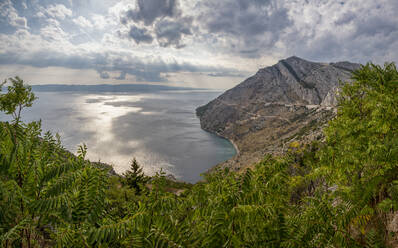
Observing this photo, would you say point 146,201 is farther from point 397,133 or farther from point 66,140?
point 66,140

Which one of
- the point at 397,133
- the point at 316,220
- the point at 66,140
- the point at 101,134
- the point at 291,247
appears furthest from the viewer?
the point at 101,134

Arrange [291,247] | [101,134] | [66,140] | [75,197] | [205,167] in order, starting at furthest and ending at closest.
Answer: [101,134] → [66,140] → [205,167] → [75,197] → [291,247]

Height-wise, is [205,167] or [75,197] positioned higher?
[75,197]

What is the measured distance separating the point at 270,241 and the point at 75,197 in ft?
13.7

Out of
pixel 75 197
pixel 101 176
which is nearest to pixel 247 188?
pixel 101 176

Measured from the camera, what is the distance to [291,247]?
3709mm

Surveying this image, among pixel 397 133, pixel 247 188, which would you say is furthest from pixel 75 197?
pixel 397 133

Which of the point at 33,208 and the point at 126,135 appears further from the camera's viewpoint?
the point at 126,135

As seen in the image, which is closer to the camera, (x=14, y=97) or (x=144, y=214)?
(x=144, y=214)

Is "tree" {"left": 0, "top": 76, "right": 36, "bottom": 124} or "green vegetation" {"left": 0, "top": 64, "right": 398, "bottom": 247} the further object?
"tree" {"left": 0, "top": 76, "right": 36, "bottom": 124}

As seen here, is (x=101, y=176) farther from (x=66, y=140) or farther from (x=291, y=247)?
(x=66, y=140)

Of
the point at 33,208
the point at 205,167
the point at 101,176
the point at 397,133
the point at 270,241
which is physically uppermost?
the point at 397,133

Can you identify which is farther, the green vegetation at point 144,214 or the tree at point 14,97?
the tree at point 14,97

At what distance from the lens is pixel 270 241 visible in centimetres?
390
